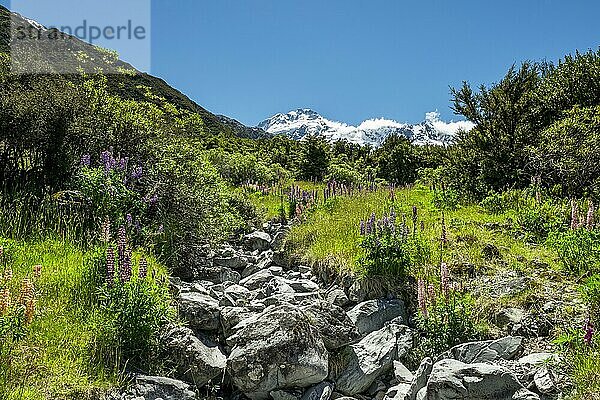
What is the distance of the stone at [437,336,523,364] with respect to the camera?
14.8ft

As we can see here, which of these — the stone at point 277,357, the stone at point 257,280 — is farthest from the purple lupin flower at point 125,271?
the stone at point 257,280

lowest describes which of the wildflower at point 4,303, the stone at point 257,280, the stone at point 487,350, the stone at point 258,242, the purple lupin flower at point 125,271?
the stone at point 487,350

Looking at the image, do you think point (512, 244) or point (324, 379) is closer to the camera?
point (324, 379)

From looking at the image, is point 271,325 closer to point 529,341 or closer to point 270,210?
point 529,341

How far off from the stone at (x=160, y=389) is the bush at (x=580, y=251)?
487 cm

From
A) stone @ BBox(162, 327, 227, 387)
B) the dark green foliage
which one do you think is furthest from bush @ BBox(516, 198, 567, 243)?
the dark green foliage

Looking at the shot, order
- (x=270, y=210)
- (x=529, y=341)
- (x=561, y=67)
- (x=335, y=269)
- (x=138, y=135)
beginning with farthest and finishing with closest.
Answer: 1. (x=561, y=67)
2. (x=270, y=210)
3. (x=138, y=135)
4. (x=335, y=269)
5. (x=529, y=341)

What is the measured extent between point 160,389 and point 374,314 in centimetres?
280

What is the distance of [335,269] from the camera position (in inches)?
291

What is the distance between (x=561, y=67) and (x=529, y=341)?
1250cm

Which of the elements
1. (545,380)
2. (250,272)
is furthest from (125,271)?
(250,272)

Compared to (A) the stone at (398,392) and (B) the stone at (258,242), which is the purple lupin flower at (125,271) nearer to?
(A) the stone at (398,392)

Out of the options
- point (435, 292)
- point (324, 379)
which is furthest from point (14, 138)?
point (435, 292)

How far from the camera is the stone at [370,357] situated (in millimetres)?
4871
